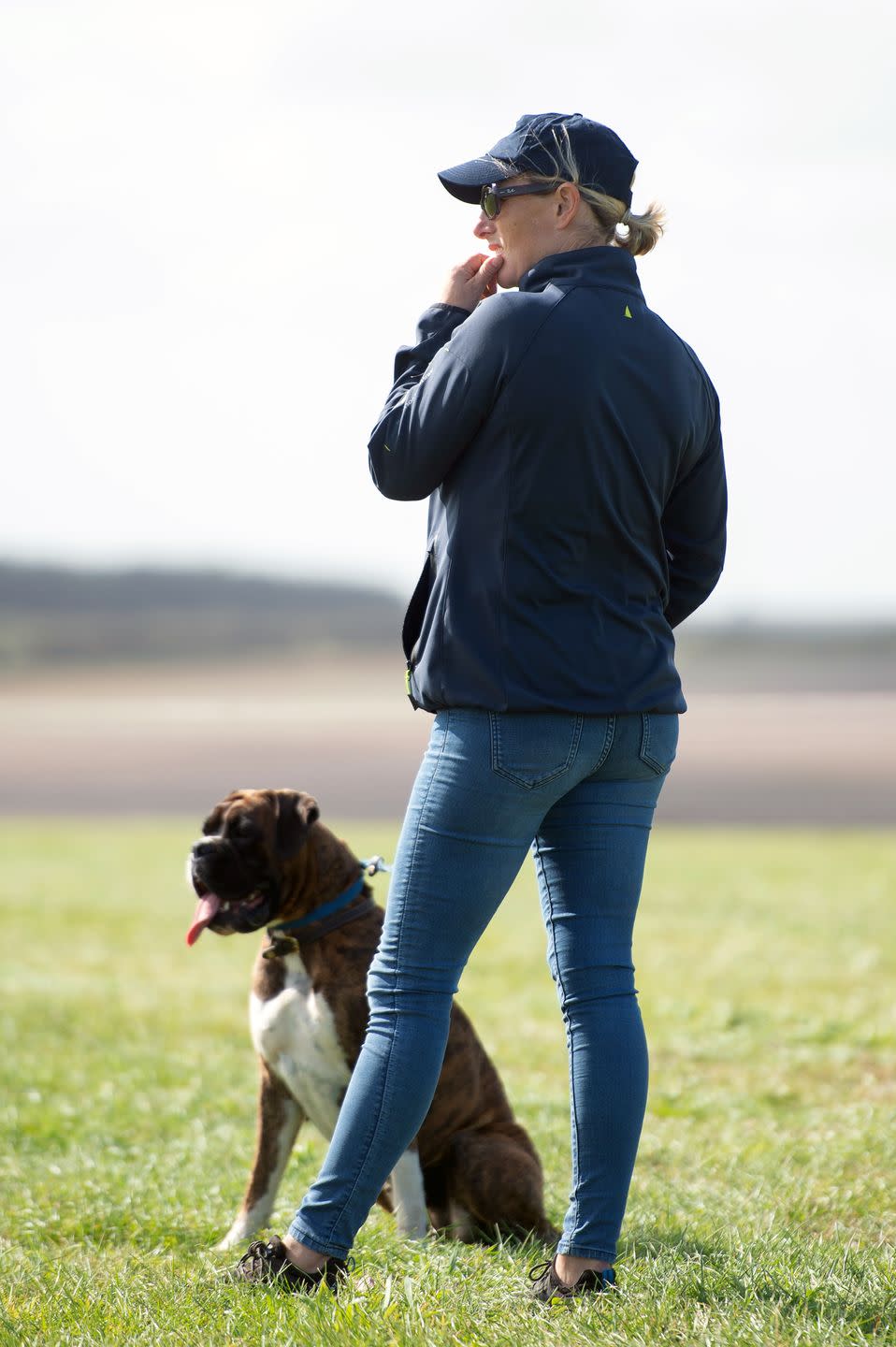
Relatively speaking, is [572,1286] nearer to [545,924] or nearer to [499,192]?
[545,924]

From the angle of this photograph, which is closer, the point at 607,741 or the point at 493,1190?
the point at 607,741

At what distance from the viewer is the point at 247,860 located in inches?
151

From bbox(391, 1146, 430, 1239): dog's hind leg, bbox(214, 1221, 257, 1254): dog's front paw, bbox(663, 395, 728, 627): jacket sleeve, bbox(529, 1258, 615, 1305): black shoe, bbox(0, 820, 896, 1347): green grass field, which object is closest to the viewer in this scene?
bbox(0, 820, 896, 1347): green grass field

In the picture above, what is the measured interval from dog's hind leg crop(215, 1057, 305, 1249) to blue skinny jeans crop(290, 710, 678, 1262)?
2.90ft

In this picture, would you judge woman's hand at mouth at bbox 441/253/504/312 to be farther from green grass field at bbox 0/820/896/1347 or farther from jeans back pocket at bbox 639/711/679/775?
green grass field at bbox 0/820/896/1347

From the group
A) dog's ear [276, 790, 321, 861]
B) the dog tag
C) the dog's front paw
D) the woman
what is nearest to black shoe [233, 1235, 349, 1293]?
the woman

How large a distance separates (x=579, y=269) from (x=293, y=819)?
1680 millimetres

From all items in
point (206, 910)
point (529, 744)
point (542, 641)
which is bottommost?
point (206, 910)

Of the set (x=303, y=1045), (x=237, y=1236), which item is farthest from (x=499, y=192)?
(x=237, y=1236)

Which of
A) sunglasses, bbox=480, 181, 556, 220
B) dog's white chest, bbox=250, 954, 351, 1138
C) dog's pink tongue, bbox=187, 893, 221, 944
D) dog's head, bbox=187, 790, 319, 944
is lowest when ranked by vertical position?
dog's white chest, bbox=250, 954, 351, 1138

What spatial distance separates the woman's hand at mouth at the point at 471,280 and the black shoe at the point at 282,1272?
6.87ft

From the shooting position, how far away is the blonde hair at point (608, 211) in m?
3.02

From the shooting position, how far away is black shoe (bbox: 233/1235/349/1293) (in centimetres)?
296

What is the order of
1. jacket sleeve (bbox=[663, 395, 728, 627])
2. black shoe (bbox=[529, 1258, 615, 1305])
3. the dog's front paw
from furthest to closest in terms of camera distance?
the dog's front paw → jacket sleeve (bbox=[663, 395, 728, 627]) → black shoe (bbox=[529, 1258, 615, 1305])
